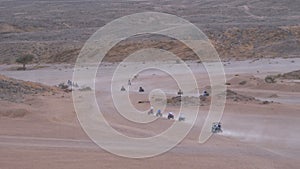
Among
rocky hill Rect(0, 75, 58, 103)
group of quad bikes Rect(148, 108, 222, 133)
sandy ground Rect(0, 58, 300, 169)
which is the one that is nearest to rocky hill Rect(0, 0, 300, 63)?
rocky hill Rect(0, 75, 58, 103)

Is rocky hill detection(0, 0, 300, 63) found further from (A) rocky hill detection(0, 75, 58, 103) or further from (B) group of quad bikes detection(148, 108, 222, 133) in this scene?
(B) group of quad bikes detection(148, 108, 222, 133)

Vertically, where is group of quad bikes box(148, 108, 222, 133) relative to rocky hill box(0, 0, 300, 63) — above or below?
below

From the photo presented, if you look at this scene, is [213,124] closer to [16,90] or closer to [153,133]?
[153,133]

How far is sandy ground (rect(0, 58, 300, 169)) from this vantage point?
15000 millimetres

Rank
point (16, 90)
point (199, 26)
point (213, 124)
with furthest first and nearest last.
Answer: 1. point (199, 26)
2. point (16, 90)
3. point (213, 124)

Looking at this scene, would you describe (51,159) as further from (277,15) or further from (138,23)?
(277,15)

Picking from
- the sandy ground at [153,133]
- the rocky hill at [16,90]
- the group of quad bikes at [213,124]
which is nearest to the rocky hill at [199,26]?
the rocky hill at [16,90]

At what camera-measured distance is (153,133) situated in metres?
20.0

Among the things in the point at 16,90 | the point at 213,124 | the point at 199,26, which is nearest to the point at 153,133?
the point at 213,124

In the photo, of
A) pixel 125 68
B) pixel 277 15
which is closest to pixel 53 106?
pixel 125 68

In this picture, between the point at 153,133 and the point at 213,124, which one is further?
the point at 213,124

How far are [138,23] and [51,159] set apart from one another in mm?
82888

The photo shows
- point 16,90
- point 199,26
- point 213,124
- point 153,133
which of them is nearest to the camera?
point 153,133

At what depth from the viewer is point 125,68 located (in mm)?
58531
